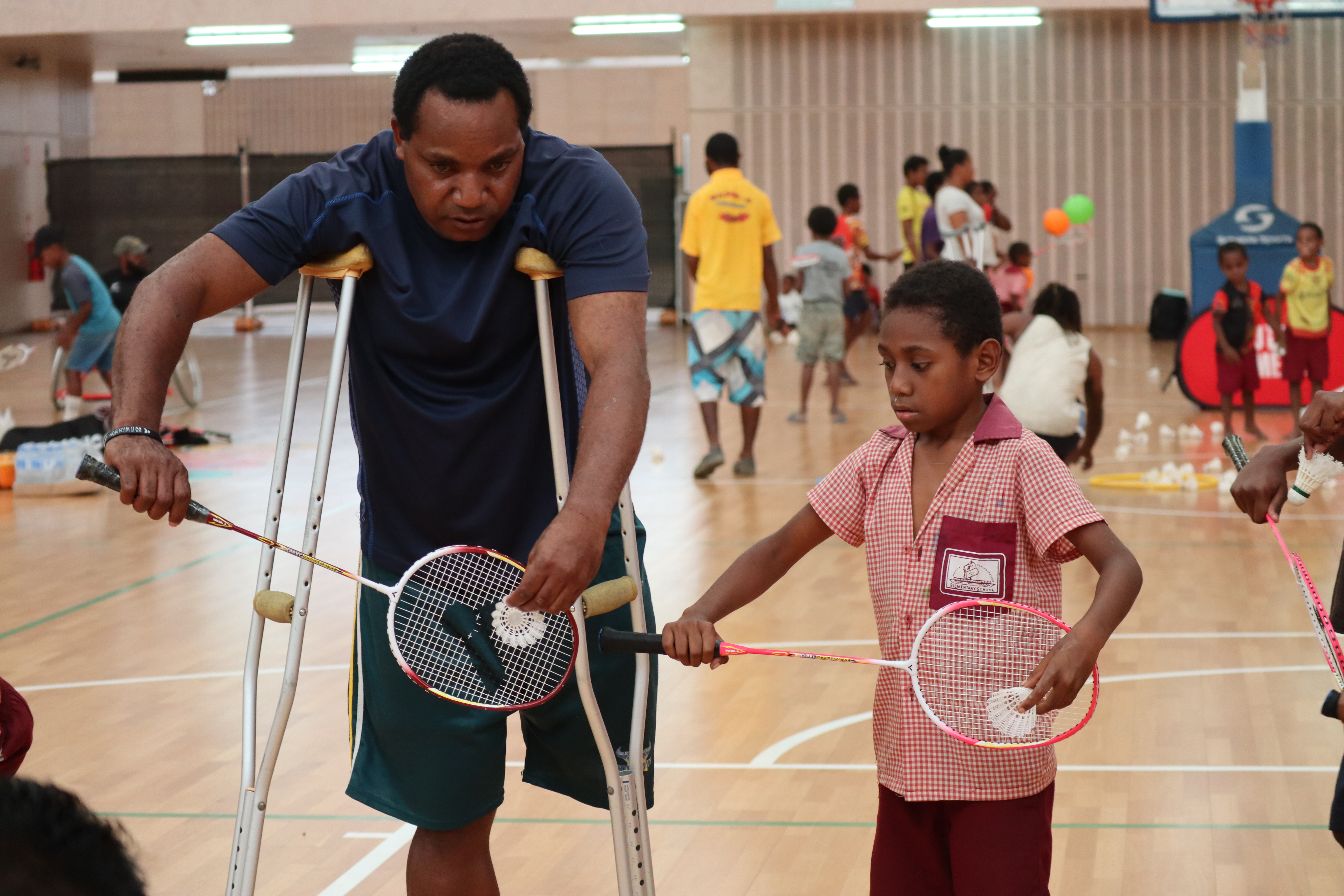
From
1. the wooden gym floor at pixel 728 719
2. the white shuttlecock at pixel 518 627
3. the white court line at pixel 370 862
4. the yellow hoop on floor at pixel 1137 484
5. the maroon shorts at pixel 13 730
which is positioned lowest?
the white court line at pixel 370 862

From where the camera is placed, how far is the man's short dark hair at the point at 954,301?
9.31ft

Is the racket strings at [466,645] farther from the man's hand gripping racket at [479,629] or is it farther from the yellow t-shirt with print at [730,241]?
the yellow t-shirt with print at [730,241]

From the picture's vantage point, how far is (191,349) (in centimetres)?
1864

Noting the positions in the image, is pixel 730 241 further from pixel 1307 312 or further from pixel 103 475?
pixel 103 475

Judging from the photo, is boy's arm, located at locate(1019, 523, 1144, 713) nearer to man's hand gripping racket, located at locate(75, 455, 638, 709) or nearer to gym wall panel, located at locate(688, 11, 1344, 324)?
man's hand gripping racket, located at locate(75, 455, 638, 709)

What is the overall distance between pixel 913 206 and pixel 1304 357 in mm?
7274

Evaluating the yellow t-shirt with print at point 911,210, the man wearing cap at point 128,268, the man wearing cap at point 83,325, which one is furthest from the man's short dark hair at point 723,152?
the yellow t-shirt with print at point 911,210

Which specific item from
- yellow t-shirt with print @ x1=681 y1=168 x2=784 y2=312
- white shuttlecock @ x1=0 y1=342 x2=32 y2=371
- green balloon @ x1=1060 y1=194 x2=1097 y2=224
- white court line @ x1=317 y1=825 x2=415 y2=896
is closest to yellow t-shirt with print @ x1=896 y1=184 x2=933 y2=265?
green balloon @ x1=1060 y1=194 x2=1097 y2=224

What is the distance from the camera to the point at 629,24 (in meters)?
23.2

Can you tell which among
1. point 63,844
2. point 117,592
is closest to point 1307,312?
point 117,592

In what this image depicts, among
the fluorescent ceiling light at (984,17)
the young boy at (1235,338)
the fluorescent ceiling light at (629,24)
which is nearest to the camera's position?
the young boy at (1235,338)

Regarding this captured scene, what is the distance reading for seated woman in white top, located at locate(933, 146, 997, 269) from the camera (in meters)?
13.6

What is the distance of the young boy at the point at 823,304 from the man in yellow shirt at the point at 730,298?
2.31 meters

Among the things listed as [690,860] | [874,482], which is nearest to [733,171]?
[690,860]
